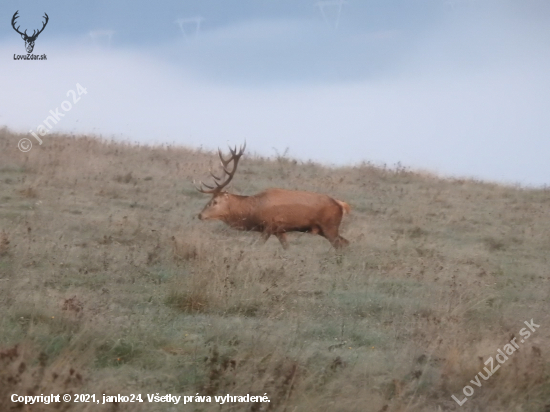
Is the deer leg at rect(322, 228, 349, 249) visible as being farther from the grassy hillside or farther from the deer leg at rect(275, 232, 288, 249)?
the deer leg at rect(275, 232, 288, 249)

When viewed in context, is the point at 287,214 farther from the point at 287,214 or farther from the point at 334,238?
the point at 334,238

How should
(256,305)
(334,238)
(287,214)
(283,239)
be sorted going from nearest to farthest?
(256,305), (283,239), (287,214), (334,238)

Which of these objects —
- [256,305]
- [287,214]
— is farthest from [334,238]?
[256,305]

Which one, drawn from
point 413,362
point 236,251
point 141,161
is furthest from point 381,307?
point 141,161

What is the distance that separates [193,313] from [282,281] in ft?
4.53

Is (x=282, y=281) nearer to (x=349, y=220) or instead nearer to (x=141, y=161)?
(x=349, y=220)

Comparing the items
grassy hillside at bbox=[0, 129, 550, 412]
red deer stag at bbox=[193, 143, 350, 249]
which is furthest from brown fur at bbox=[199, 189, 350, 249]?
grassy hillside at bbox=[0, 129, 550, 412]

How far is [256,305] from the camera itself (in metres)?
6.57

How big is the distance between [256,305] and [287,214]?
4541 millimetres

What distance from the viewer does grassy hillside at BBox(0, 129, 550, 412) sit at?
4.51m

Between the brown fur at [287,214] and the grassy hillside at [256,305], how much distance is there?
228 millimetres

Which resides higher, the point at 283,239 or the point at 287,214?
the point at 287,214

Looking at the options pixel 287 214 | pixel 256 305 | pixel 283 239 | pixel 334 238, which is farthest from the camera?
pixel 334 238

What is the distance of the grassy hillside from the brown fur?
0.23m
